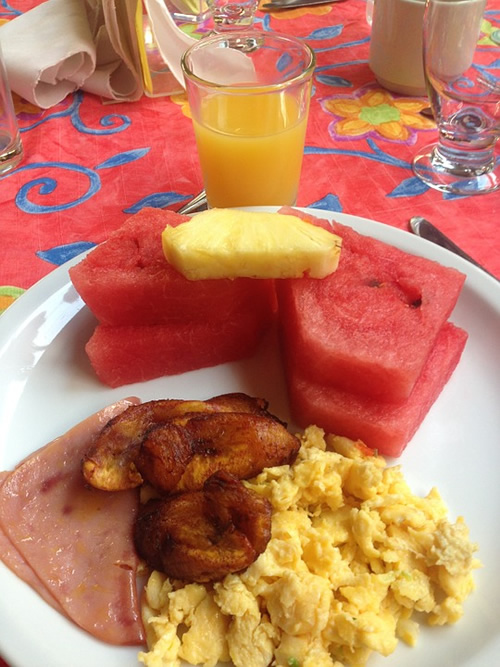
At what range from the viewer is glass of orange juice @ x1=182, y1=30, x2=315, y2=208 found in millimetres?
1972

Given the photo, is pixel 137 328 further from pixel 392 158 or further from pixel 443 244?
pixel 392 158

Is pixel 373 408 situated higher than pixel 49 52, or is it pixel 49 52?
pixel 49 52

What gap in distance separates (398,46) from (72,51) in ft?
4.48

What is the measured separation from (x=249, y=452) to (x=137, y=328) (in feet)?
1.79

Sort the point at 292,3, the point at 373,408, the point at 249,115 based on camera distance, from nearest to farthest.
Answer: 1. the point at 373,408
2. the point at 249,115
3. the point at 292,3

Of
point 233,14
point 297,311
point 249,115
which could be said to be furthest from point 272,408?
point 233,14

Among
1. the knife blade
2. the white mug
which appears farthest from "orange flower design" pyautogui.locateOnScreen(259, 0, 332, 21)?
the white mug

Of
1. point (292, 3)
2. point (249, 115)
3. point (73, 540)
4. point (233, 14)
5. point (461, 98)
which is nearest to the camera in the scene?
point (73, 540)

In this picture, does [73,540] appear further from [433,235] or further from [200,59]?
[200,59]

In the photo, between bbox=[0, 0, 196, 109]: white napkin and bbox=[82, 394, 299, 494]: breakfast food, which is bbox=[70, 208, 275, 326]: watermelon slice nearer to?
bbox=[82, 394, 299, 494]: breakfast food

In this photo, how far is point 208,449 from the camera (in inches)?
52.2

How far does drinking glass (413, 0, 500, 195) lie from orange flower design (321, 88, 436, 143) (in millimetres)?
237

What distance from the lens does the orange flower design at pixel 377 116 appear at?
2.65 m

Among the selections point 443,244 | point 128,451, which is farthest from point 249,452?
point 443,244
